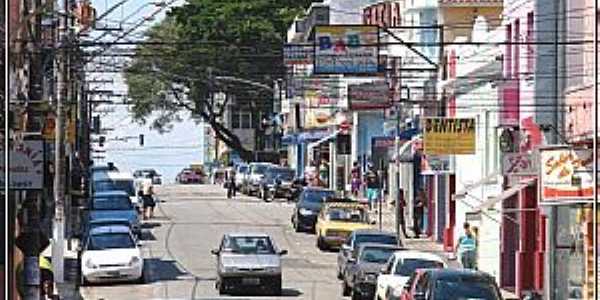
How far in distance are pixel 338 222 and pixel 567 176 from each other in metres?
A: 21.5

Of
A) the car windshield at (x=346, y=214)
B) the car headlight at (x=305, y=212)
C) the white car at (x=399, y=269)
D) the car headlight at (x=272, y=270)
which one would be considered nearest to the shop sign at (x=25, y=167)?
the white car at (x=399, y=269)

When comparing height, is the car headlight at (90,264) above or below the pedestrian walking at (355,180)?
below

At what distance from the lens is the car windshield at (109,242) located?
153 feet

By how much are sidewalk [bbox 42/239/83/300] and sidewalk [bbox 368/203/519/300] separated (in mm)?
9680

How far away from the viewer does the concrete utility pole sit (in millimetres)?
46438

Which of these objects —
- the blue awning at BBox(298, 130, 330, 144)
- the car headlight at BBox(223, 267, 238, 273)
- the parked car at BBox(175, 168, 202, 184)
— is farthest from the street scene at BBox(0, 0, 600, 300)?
the parked car at BBox(175, 168, 202, 184)

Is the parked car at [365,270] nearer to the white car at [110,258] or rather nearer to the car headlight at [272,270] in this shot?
the car headlight at [272,270]

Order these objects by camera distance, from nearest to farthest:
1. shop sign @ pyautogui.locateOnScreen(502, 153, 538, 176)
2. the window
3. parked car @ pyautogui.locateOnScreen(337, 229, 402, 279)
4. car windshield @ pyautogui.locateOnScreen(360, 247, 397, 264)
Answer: shop sign @ pyautogui.locateOnScreen(502, 153, 538, 176), car windshield @ pyautogui.locateOnScreen(360, 247, 397, 264), parked car @ pyautogui.locateOnScreen(337, 229, 402, 279), the window

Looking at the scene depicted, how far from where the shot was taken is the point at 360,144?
87250 mm

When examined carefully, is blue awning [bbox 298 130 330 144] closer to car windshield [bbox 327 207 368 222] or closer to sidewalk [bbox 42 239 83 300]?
car windshield [bbox 327 207 368 222]

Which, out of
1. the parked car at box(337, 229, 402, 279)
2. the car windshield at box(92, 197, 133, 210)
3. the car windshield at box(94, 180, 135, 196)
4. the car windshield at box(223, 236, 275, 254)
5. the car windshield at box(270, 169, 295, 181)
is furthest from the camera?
the car windshield at box(270, 169, 295, 181)

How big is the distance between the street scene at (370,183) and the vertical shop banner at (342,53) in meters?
0.12

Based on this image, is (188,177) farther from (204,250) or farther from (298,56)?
(204,250)

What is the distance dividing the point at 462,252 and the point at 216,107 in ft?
245
